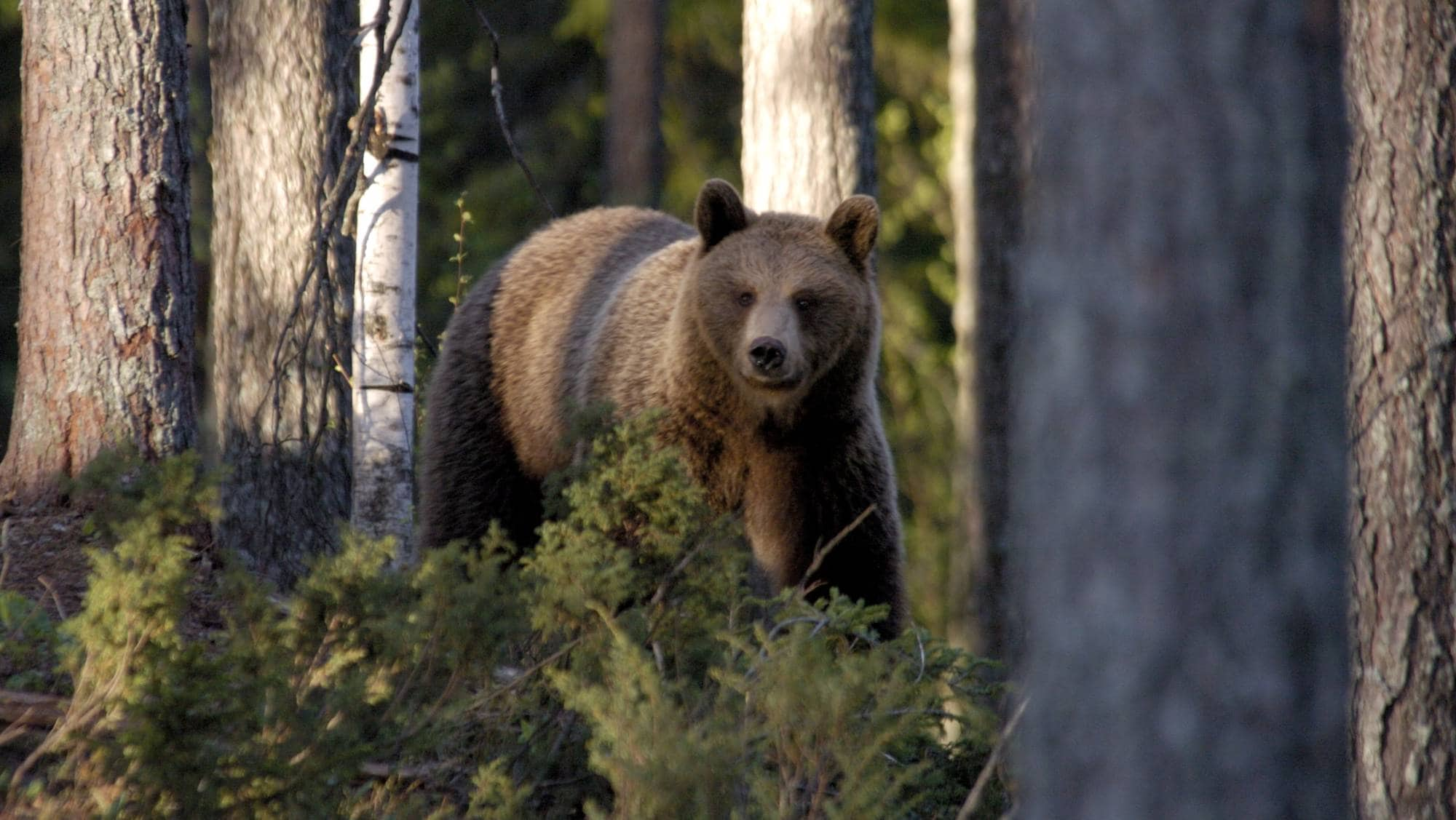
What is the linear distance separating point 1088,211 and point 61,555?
13.9ft

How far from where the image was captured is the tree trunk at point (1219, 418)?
6.94 feet

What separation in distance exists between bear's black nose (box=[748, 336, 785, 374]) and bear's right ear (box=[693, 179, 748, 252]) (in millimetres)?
735

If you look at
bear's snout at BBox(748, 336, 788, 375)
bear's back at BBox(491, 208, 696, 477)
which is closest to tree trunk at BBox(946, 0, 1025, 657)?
bear's back at BBox(491, 208, 696, 477)

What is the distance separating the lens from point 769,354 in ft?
18.6

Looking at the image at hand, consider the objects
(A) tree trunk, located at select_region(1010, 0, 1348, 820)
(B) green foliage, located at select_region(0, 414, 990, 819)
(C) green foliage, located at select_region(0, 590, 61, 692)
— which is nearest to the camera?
(A) tree trunk, located at select_region(1010, 0, 1348, 820)

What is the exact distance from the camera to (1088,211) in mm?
2195

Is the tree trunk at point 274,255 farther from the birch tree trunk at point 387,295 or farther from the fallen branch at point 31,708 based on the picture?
the fallen branch at point 31,708

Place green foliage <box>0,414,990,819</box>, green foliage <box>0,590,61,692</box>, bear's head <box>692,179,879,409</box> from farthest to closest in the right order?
bear's head <box>692,179,879,409</box> → green foliage <box>0,590,61,692</box> → green foliage <box>0,414,990,819</box>

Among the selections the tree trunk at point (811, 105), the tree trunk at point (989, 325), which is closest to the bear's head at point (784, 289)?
the tree trunk at point (989, 325)

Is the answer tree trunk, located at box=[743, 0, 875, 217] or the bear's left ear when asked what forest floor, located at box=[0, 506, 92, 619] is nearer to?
the bear's left ear

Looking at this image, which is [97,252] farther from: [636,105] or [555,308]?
[636,105]

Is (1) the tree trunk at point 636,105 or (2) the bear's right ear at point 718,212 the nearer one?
(2) the bear's right ear at point 718,212

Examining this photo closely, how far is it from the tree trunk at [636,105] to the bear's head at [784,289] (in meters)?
8.87

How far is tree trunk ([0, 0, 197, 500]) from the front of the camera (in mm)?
5527
